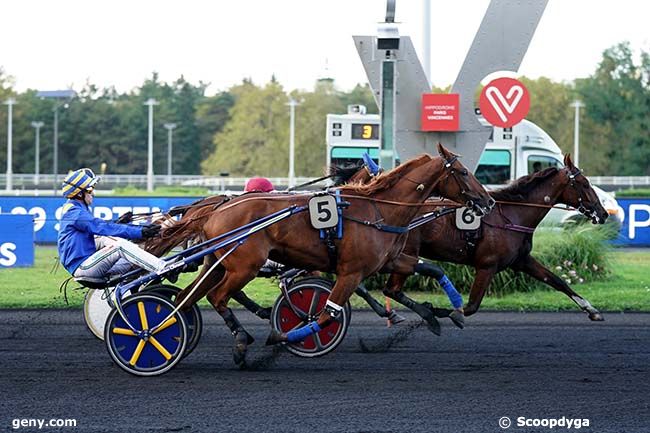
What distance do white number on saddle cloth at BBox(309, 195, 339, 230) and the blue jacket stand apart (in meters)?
1.31

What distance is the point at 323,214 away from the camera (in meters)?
8.12

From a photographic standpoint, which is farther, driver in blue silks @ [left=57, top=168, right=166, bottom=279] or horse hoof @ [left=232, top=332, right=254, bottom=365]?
horse hoof @ [left=232, top=332, right=254, bottom=365]

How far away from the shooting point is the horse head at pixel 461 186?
855 centimetres

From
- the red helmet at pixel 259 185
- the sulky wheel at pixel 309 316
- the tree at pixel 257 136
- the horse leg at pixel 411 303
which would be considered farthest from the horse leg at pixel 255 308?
the tree at pixel 257 136

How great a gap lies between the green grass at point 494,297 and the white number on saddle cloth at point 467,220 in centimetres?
254

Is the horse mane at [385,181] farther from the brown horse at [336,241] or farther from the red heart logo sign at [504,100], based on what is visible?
the red heart logo sign at [504,100]

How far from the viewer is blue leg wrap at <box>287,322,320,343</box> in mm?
8062

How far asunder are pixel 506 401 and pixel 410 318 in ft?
14.6

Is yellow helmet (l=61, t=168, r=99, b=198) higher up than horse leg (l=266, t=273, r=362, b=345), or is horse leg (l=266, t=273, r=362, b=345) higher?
yellow helmet (l=61, t=168, r=99, b=198)

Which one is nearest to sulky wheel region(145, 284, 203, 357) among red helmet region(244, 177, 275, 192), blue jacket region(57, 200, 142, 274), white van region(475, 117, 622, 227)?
blue jacket region(57, 200, 142, 274)

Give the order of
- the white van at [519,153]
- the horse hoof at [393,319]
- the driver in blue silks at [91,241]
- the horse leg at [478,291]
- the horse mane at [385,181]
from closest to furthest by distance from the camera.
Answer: the driver in blue silks at [91,241] < the horse mane at [385,181] < the horse hoof at [393,319] < the horse leg at [478,291] < the white van at [519,153]

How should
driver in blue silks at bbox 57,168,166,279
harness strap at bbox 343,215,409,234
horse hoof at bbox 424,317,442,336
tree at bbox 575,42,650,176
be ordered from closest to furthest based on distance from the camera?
driver in blue silks at bbox 57,168,166,279
harness strap at bbox 343,215,409,234
horse hoof at bbox 424,317,442,336
tree at bbox 575,42,650,176

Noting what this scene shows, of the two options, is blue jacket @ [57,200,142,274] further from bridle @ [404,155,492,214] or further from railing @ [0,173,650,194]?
railing @ [0,173,650,194]


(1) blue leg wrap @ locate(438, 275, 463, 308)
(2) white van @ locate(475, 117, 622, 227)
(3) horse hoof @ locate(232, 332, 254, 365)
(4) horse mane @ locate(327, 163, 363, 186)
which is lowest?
(3) horse hoof @ locate(232, 332, 254, 365)
